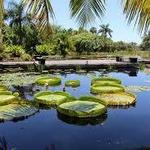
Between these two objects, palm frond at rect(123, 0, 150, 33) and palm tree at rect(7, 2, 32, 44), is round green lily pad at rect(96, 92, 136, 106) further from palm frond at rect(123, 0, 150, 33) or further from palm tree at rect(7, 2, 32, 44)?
palm tree at rect(7, 2, 32, 44)

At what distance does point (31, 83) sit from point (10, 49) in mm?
12310

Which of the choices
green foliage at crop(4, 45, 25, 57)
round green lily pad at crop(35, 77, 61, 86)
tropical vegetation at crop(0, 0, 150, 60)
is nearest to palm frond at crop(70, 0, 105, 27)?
tropical vegetation at crop(0, 0, 150, 60)

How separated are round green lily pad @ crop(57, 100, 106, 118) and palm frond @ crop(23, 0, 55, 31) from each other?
2.55 metres

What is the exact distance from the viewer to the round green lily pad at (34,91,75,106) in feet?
30.4

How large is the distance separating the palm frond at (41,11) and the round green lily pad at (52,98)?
11.3 ft

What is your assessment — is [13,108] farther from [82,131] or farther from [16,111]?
[82,131]

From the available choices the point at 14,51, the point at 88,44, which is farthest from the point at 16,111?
the point at 88,44

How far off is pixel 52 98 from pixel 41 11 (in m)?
4.00

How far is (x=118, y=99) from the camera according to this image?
384 inches

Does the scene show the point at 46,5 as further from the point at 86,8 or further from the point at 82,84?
the point at 82,84

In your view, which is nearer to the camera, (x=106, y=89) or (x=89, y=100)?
(x=89, y=100)

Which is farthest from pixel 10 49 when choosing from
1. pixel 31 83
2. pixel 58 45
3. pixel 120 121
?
pixel 120 121

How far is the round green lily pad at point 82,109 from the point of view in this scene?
7.96 m

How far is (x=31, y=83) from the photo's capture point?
1348cm
